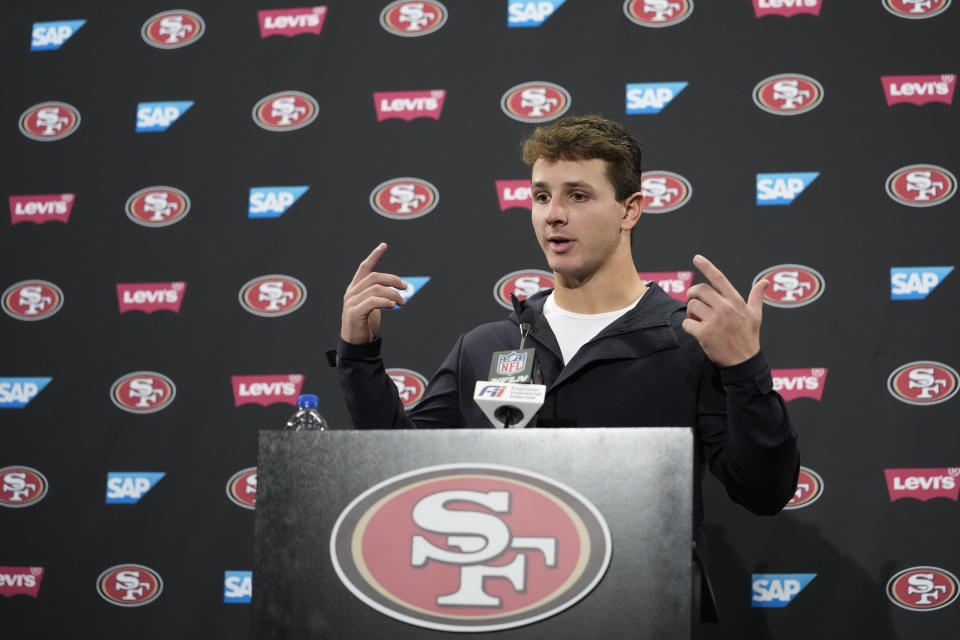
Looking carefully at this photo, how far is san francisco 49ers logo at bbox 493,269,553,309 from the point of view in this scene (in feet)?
10.0

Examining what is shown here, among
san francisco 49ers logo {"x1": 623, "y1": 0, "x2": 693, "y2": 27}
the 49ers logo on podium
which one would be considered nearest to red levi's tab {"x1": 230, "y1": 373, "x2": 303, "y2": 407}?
the 49ers logo on podium

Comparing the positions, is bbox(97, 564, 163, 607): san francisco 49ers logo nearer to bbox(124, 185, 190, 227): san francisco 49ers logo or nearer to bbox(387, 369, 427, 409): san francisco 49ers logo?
bbox(387, 369, 427, 409): san francisco 49ers logo

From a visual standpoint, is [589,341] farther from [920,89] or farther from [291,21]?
[291,21]

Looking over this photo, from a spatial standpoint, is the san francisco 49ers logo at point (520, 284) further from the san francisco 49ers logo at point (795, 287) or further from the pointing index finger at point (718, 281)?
the pointing index finger at point (718, 281)

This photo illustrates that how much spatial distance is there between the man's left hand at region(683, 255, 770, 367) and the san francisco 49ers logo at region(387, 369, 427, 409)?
58.4 inches

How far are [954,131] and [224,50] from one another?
2.42 m

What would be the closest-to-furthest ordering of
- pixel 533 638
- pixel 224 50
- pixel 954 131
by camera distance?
pixel 533 638, pixel 954 131, pixel 224 50

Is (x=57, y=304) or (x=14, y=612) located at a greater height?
(x=57, y=304)

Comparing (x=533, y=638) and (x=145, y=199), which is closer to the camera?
(x=533, y=638)

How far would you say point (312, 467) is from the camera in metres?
1.42

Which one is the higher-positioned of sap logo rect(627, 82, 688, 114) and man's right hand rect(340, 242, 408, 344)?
sap logo rect(627, 82, 688, 114)

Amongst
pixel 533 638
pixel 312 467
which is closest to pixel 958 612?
pixel 533 638

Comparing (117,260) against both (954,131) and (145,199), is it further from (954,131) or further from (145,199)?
(954,131)

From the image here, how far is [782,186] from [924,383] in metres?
0.72
